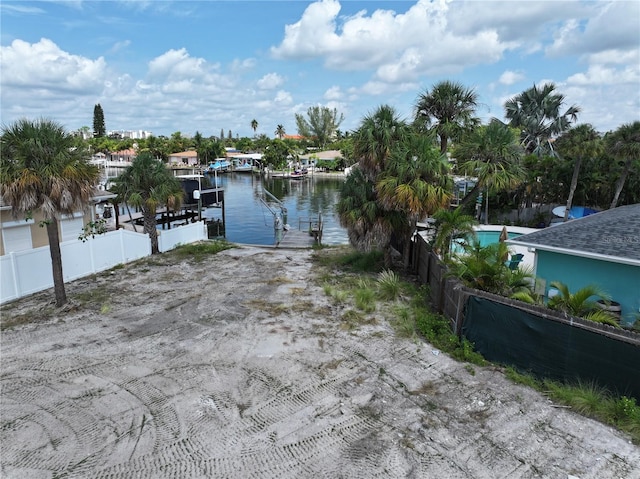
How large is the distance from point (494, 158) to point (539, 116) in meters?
27.9

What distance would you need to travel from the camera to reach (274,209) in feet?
134

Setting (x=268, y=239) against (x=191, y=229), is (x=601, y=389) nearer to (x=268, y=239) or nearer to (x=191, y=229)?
(x=191, y=229)

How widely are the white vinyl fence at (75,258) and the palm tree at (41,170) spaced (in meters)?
2.49

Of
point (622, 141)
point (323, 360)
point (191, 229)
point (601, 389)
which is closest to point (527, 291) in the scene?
Result: point (601, 389)

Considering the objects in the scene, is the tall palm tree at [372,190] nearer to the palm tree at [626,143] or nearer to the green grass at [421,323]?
the green grass at [421,323]

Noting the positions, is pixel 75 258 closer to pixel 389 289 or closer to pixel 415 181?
pixel 389 289

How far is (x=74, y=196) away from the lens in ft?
36.6

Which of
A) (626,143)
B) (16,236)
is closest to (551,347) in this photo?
(16,236)

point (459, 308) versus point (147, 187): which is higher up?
point (147, 187)

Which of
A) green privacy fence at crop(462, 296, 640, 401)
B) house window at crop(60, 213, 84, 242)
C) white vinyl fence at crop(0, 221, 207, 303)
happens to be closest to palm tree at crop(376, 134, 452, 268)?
green privacy fence at crop(462, 296, 640, 401)

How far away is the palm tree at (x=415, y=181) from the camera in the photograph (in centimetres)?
1363

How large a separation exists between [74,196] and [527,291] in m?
11.7

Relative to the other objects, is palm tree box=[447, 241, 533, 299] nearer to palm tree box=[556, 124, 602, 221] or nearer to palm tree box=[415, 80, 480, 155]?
palm tree box=[415, 80, 480, 155]

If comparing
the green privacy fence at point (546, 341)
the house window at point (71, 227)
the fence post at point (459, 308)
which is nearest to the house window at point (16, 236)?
the house window at point (71, 227)
